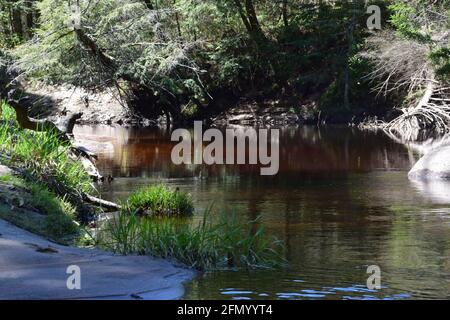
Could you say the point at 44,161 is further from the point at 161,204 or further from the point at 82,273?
the point at 82,273

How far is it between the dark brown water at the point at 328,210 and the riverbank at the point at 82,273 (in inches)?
15.3

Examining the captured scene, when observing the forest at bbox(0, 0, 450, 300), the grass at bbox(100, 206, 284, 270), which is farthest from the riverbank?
the grass at bbox(100, 206, 284, 270)

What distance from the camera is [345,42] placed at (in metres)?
39.9

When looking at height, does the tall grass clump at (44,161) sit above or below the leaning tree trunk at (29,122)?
below

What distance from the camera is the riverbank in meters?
7.73

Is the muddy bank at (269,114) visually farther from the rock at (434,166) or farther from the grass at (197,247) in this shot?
the grass at (197,247)

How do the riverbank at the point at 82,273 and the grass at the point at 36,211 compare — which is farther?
the grass at the point at 36,211

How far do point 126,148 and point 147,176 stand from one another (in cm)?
848

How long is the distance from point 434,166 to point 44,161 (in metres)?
9.85

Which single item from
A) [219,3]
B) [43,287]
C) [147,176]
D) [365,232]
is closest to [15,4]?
[219,3]

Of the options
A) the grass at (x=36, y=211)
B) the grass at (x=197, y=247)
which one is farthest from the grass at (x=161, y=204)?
the grass at (x=197, y=247)

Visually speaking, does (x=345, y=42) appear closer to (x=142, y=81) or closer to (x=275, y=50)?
(x=275, y=50)

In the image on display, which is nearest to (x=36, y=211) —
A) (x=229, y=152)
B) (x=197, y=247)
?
(x=197, y=247)

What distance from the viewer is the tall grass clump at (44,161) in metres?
13.7
